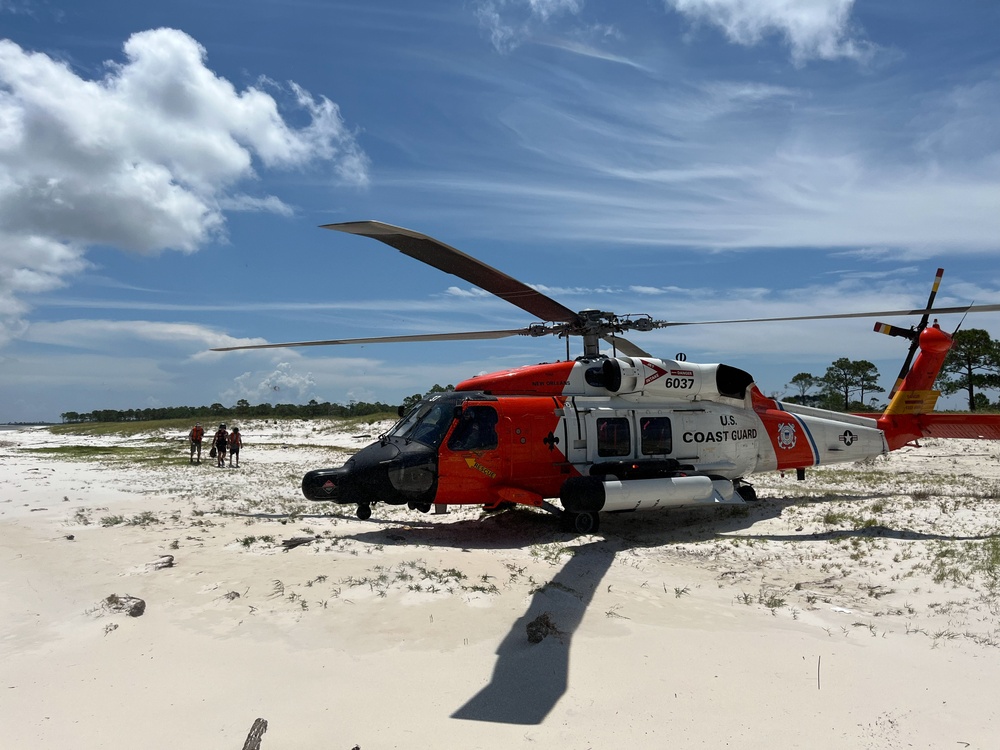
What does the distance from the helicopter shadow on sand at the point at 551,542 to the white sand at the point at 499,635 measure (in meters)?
0.03

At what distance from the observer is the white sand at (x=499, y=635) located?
12.9 feet

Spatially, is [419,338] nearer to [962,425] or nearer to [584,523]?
[584,523]

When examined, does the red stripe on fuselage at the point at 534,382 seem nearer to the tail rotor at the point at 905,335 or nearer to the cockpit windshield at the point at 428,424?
the cockpit windshield at the point at 428,424

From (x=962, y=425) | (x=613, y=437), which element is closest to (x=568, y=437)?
(x=613, y=437)

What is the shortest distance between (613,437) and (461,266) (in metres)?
4.41

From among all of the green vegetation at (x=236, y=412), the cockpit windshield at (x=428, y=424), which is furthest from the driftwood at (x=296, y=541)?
the green vegetation at (x=236, y=412)

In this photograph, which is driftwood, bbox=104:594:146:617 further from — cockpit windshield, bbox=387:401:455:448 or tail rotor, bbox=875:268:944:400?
tail rotor, bbox=875:268:944:400

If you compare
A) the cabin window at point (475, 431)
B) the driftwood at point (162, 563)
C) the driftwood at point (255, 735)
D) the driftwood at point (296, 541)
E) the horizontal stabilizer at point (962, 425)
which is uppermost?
the cabin window at point (475, 431)

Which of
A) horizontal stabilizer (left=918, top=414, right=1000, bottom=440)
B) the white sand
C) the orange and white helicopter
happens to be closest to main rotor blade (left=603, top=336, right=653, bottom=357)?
the orange and white helicopter

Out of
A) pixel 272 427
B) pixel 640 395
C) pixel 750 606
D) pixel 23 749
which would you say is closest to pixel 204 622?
pixel 23 749

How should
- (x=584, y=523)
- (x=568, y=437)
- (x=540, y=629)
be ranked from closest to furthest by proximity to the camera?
(x=540, y=629) → (x=584, y=523) → (x=568, y=437)

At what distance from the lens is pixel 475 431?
31.2 ft

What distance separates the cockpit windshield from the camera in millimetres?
9383

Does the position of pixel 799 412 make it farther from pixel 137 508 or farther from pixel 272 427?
pixel 272 427
